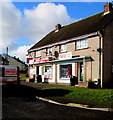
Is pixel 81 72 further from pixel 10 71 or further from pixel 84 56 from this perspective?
pixel 10 71

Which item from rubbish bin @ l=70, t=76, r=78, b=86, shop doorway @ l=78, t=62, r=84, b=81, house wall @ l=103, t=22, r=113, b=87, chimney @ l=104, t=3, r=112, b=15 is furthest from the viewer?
chimney @ l=104, t=3, r=112, b=15

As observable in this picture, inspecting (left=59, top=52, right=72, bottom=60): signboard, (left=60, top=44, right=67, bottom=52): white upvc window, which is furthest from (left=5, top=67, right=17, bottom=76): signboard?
(left=60, top=44, right=67, bottom=52): white upvc window

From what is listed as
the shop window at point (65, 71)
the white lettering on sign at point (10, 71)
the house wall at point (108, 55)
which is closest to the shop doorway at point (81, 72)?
the shop window at point (65, 71)

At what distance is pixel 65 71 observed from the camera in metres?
21.9

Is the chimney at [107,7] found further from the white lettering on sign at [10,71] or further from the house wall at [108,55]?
the white lettering on sign at [10,71]

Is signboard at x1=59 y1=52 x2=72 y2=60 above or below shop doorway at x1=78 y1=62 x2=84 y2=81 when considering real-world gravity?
above

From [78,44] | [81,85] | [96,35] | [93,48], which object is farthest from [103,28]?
[81,85]

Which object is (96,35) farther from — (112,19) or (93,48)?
(112,19)

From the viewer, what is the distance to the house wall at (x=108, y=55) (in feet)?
56.4

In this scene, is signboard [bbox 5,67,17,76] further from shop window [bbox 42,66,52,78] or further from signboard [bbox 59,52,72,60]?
shop window [bbox 42,66,52,78]

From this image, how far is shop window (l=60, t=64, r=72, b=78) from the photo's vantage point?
2084cm

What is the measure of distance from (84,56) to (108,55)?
2.41 m

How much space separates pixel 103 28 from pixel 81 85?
5.94m

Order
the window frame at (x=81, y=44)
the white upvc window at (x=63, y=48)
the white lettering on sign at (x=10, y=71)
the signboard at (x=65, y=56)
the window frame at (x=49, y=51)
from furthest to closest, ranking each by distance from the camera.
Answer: the window frame at (x=49, y=51) → the white upvc window at (x=63, y=48) → the signboard at (x=65, y=56) → the window frame at (x=81, y=44) → the white lettering on sign at (x=10, y=71)
